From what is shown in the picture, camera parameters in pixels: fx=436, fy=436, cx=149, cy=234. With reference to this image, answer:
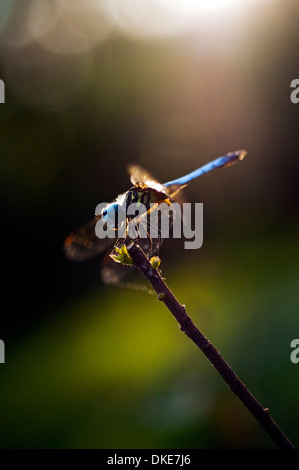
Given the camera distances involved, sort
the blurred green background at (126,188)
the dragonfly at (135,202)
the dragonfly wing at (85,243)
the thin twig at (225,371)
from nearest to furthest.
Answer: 1. the thin twig at (225,371)
2. the dragonfly at (135,202)
3. the dragonfly wing at (85,243)
4. the blurred green background at (126,188)

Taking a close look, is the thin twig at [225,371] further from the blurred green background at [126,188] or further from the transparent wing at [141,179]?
the blurred green background at [126,188]

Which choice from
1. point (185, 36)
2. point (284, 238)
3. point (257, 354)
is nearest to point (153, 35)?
point (185, 36)

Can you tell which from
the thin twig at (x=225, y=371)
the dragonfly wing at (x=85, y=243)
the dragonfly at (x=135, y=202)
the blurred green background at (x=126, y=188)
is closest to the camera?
the thin twig at (x=225, y=371)

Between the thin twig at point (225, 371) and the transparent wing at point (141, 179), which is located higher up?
the transparent wing at point (141, 179)

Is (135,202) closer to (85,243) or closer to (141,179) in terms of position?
(141,179)

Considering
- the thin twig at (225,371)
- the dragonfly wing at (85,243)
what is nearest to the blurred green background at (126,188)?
the dragonfly wing at (85,243)

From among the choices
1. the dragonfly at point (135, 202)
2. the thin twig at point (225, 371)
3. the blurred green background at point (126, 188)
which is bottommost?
the thin twig at point (225, 371)

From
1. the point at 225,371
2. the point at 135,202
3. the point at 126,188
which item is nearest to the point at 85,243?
the point at 135,202

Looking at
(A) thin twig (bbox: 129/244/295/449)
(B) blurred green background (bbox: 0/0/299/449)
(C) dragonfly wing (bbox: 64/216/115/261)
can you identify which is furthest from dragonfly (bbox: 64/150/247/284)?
(B) blurred green background (bbox: 0/0/299/449)
